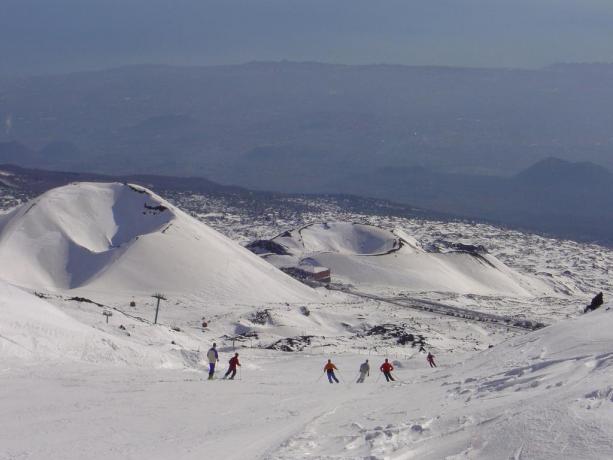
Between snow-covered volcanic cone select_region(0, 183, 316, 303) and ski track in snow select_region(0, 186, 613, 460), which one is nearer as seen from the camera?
ski track in snow select_region(0, 186, 613, 460)

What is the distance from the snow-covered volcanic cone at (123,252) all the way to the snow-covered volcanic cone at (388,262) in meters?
17.9

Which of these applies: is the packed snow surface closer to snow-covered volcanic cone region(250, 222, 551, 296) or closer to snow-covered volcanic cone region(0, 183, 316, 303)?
snow-covered volcanic cone region(0, 183, 316, 303)

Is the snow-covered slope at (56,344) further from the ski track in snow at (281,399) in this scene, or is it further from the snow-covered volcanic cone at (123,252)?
the snow-covered volcanic cone at (123,252)

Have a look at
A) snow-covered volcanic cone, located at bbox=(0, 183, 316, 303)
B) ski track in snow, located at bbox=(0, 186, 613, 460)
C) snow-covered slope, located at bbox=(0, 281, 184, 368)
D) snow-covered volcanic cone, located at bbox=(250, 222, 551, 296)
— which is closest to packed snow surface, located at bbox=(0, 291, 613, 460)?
ski track in snow, located at bbox=(0, 186, 613, 460)

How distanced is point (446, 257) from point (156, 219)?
4007 centimetres

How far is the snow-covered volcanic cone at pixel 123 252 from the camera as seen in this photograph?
62844 mm

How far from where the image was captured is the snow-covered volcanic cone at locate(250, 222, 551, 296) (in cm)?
8906

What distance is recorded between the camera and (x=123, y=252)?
66.2 meters

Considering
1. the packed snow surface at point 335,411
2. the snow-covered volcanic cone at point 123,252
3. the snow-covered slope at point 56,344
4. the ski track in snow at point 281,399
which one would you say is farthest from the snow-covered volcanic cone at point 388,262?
the packed snow surface at point 335,411

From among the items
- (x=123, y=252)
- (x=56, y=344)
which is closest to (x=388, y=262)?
(x=123, y=252)

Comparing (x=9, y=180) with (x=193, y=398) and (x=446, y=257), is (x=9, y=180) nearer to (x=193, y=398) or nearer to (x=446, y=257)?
(x=446, y=257)

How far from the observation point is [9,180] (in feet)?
639

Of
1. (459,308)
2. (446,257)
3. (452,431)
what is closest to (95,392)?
(452,431)

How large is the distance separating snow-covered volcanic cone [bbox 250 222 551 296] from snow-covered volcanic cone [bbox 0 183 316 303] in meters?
17.9
